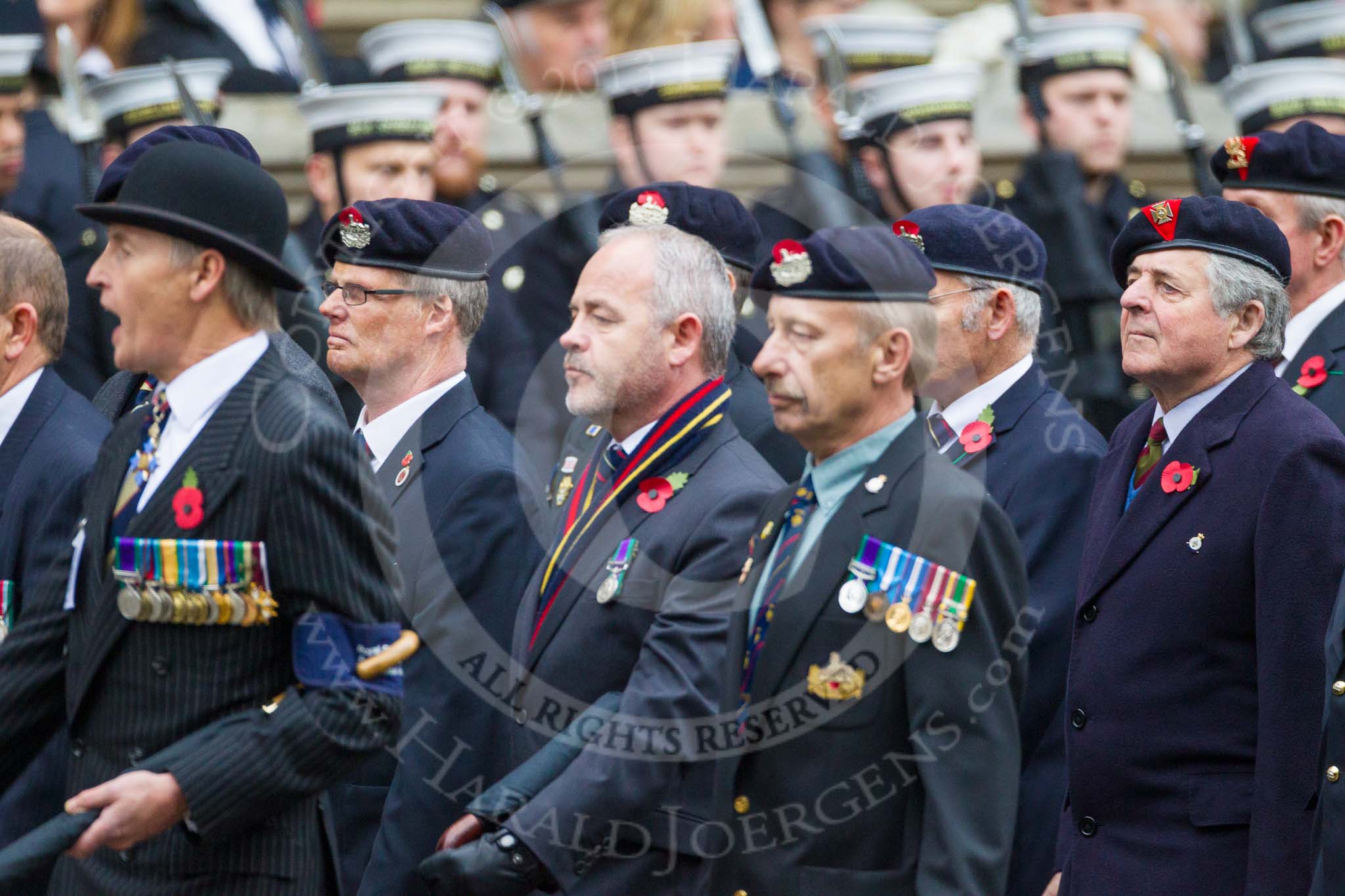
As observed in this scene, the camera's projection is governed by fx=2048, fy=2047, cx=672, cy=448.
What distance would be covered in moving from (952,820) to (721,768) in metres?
0.46

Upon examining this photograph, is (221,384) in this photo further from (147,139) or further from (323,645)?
(147,139)

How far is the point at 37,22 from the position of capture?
7.84m

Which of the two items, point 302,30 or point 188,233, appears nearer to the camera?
point 188,233

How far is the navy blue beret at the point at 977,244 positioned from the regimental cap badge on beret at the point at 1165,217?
547mm

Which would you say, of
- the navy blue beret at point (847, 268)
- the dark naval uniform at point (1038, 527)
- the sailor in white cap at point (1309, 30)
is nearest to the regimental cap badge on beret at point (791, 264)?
the navy blue beret at point (847, 268)

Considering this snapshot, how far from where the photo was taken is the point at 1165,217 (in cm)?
442

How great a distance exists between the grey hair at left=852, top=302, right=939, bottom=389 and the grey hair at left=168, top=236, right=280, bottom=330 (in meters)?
1.12

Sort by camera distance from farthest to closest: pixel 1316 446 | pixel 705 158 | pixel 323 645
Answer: pixel 705 158 < pixel 1316 446 < pixel 323 645

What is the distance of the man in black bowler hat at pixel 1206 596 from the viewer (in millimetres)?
3895

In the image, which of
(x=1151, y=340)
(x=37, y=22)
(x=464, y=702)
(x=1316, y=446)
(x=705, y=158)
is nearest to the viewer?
(x=1316, y=446)

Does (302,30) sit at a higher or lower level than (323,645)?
higher

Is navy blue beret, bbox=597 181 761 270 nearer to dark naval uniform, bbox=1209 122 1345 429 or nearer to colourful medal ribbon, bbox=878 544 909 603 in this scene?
dark naval uniform, bbox=1209 122 1345 429

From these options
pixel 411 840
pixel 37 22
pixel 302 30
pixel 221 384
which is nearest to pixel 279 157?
pixel 302 30

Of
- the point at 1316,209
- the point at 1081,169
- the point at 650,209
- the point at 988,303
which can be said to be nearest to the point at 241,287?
the point at 650,209
